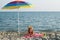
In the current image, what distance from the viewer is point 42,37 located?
5.46 m

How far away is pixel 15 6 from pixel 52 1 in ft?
6.12

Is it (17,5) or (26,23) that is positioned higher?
(17,5)

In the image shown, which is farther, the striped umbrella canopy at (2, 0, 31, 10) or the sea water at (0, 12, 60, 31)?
the sea water at (0, 12, 60, 31)

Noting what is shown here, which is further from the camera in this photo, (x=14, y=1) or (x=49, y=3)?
(x=49, y=3)

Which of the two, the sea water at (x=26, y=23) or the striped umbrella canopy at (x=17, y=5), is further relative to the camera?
the sea water at (x=26, y=23)

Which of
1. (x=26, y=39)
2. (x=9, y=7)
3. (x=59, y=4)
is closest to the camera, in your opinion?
(x=26, y=39)

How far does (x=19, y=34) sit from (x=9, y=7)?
2.68 ft

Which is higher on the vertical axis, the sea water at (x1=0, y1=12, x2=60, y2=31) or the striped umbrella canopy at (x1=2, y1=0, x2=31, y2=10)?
the striped umbrella canopy at (x1=2, y1=0, x2=31, y2=10)

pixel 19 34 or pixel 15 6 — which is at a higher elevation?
pixel 15 6

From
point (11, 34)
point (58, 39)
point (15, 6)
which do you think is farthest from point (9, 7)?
point (58, 39)

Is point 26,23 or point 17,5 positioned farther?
A: point 26,23

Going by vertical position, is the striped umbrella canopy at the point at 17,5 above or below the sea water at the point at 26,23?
above

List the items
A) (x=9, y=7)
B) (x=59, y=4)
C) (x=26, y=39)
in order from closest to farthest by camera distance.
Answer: (x=26, y=39) < (x=9, y=7) < (x=59, y=4)

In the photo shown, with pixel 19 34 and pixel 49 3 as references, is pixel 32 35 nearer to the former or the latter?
pixel 19 34
